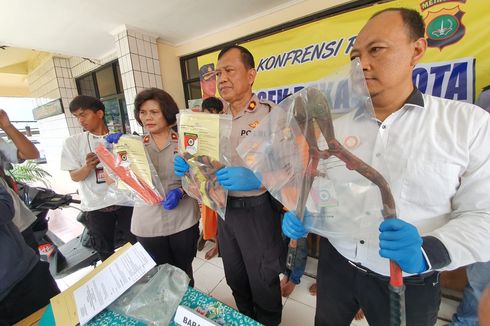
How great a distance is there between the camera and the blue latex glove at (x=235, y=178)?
2.62ft

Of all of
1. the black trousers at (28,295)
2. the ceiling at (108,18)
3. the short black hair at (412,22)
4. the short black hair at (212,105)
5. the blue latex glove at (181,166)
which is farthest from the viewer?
the ceiling at (108,18)

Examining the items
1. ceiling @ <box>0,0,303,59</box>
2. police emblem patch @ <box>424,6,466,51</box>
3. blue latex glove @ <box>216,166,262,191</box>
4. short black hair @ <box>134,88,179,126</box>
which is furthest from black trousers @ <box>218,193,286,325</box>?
ceiling @ <box>0,0,303,59</box>

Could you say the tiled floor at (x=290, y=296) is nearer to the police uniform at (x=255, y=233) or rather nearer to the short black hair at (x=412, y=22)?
the police uniform at (x=255, y=233)

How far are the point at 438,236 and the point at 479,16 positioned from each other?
1.56 m

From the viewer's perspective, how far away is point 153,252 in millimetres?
1135

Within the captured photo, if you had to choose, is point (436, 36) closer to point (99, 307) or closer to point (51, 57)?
point (99, 307)

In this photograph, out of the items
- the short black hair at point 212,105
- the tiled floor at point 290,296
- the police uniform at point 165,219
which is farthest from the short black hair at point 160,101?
the tiled floor at point 290,296

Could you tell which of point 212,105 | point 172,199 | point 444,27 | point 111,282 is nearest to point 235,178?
point 172,199

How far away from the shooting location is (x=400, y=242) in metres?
0.44

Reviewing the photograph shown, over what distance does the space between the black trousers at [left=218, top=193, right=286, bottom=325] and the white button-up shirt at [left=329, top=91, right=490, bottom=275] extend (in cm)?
48

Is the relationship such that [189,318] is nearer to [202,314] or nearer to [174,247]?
[202,314]

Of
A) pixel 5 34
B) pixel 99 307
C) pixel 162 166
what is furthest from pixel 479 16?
pixel 5 34

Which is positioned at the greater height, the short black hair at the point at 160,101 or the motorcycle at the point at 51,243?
the short black hair at the point at 160,101

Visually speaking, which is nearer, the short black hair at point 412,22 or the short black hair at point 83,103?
the short black hair at point 412,22
